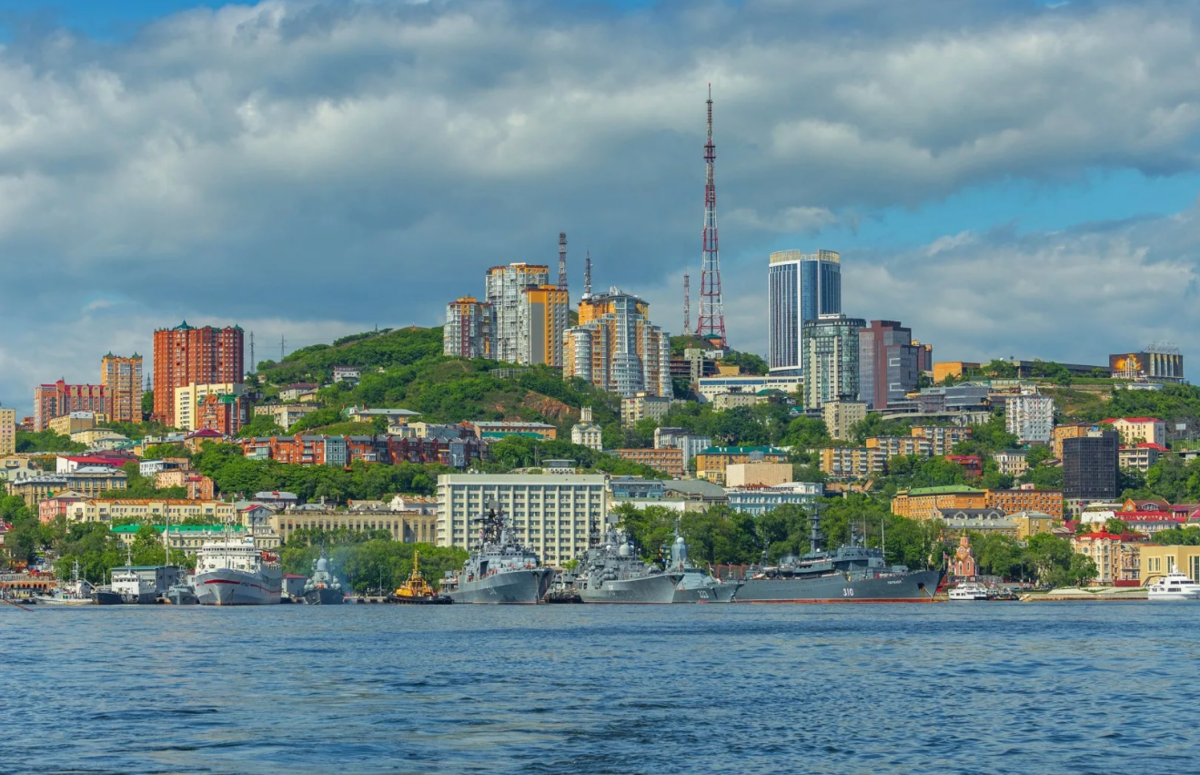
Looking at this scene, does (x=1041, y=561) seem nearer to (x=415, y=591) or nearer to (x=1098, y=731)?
(x=415, y=591)

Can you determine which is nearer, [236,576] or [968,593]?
[236,576]

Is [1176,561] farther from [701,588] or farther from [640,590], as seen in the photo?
[640,590]

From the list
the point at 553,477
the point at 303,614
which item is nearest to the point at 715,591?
the point at 303,614

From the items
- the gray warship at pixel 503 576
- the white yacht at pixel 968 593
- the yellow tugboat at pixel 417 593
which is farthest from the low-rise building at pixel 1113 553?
the yellow tugboat at pixel 417 593

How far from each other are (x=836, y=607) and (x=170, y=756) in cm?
8519

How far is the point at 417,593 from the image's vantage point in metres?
148

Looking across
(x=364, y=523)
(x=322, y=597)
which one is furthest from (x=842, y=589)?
(x=364, y=523)

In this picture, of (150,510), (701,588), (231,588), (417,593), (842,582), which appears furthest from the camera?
(150,510)

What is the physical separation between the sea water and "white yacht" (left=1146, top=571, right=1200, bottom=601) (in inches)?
2536

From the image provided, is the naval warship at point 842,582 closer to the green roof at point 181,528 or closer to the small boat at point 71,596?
the small boat at point 71,596

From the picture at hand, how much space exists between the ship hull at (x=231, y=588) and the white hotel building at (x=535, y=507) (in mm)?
46663

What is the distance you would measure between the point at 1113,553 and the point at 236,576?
266 feet

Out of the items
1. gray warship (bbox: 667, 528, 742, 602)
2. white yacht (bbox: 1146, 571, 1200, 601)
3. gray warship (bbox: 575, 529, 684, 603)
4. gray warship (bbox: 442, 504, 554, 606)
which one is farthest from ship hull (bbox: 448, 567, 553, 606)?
white yacht (bbox: 1146, 571, 1200, 601)

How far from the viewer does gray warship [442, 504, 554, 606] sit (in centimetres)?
13162
